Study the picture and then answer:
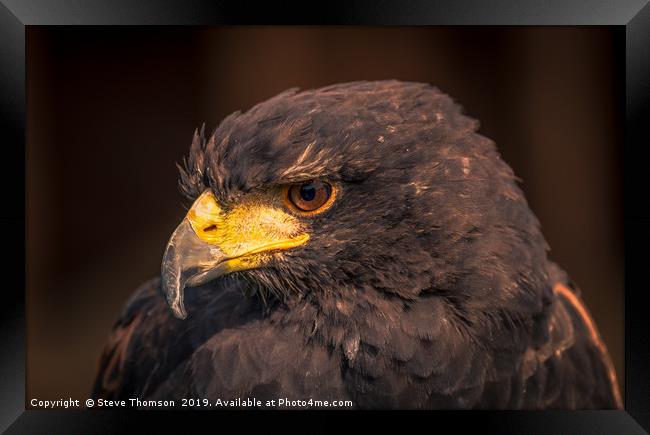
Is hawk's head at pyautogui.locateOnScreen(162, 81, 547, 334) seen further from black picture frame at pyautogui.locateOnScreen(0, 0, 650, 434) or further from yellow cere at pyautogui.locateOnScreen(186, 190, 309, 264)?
black picture frame at pyautogui.locateOnScreen(0, 0, 650, 434)

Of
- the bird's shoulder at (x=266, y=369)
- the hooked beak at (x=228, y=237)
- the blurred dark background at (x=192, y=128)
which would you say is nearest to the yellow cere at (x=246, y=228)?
the hooked beak at (x=228, y=237)

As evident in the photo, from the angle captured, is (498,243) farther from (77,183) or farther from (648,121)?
(77,183)

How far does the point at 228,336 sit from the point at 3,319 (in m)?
0.86

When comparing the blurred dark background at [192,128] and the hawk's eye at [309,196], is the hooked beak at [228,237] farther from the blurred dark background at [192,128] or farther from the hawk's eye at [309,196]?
the blurred dark background at [192,128]

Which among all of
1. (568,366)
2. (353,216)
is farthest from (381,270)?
(568,366)

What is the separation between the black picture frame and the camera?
2512 mm

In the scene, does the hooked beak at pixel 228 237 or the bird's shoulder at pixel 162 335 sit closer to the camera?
the hooked beak at pixel 228 237

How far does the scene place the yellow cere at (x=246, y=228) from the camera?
2.40 meters

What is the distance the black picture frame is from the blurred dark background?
114 centimetres

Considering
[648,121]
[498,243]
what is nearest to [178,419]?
[498,243]

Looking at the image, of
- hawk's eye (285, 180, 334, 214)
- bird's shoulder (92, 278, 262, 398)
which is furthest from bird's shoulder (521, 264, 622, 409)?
bird's shoulder (92, 278, 262, 398)

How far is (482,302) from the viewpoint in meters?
2.41
